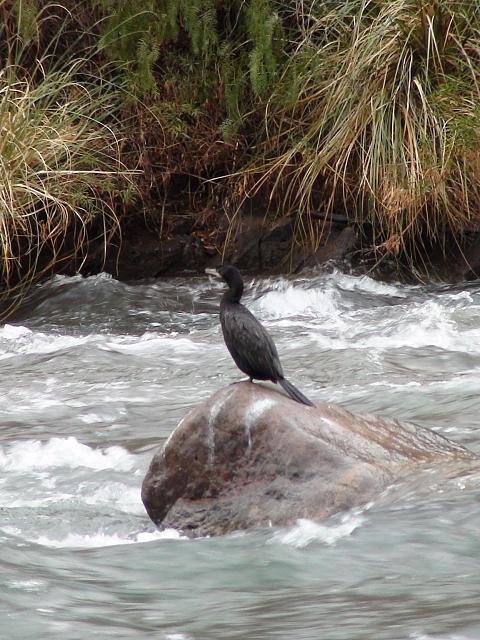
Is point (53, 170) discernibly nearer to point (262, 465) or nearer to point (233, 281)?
point (233, 281)

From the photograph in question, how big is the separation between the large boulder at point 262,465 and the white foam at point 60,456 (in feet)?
2.11

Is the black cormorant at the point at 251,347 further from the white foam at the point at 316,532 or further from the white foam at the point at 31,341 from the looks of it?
the white foam at the point at 31,341

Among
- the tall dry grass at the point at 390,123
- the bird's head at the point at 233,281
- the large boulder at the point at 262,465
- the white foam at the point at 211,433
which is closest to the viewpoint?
the large boulder at the point at 262,465

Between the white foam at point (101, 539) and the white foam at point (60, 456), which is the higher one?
the white foam at point (101, 539)

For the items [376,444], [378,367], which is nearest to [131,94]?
[378,367]

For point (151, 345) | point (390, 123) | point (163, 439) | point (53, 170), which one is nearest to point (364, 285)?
point (390, 123)

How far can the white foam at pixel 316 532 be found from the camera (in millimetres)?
3242

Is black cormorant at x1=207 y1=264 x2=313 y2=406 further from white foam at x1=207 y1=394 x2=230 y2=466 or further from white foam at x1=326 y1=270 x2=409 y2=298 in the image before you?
white foam at x1=326 y1=270 x2=409 y2=298

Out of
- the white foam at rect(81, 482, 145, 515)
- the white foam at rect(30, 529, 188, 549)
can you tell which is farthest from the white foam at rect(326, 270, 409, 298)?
the white foam at rect(30, 529, 188, 549)

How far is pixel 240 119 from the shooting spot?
7.75 m

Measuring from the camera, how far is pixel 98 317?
6.98 meters

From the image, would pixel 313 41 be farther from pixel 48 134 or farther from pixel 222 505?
pixel 222 505

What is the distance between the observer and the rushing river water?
8.88ft

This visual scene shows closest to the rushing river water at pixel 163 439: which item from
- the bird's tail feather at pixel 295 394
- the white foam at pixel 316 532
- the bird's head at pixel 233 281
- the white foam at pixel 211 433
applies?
the white foam at pixel 316 532
